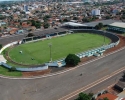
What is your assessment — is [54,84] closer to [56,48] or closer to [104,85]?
[104,85]

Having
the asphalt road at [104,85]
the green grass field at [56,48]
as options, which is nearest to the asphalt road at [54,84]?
the asphalt road at [104,85]

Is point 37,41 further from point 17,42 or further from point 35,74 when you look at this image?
point 35,74

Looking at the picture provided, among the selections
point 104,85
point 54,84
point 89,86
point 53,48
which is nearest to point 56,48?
point 53,48

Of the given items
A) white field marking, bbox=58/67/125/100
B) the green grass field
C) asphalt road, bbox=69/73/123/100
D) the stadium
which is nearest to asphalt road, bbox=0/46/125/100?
white field marking, bbox=58/67/125/100

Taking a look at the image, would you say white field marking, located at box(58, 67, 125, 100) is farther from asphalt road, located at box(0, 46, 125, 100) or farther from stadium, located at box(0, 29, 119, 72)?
stadium, located at box(0, 29, 119, 72)

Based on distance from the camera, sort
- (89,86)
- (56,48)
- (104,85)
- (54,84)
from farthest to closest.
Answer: (56,48) < (54,84) < (104,85) < (89,86)
